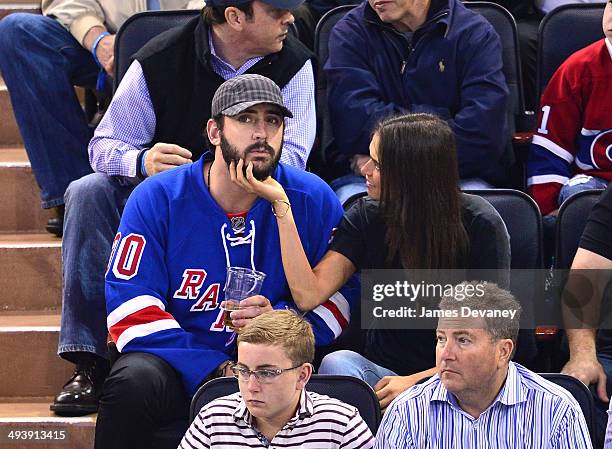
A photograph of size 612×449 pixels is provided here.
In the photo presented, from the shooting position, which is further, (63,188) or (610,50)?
(63,188)

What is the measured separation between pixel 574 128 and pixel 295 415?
160 centimetres

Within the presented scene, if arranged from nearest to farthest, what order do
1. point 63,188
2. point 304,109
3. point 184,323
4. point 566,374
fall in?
point 566,374 → point 184,323 → point 304,109 → point 63,188

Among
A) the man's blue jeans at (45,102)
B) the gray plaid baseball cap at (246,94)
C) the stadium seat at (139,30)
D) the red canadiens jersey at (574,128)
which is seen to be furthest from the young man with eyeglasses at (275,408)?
the man's blue jeans at (45,102)

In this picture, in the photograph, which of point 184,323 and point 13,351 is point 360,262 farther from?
point 13,351

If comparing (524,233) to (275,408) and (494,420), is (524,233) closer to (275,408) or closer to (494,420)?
(494,420)

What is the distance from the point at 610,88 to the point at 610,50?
13cm

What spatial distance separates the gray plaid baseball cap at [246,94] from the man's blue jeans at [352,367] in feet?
2.19

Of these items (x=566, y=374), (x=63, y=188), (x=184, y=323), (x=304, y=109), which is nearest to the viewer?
Answer: (x=566, y=374)

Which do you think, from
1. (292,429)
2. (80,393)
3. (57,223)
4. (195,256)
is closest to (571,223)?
(195,256)

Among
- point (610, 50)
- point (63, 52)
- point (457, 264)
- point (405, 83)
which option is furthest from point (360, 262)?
point (63, 52)

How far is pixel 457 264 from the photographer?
324 centimetres

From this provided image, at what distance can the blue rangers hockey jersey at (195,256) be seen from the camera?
328 centimetres

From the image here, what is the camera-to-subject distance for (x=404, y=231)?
326 centimetres

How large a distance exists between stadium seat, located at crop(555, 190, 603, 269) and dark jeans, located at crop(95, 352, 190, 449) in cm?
116
